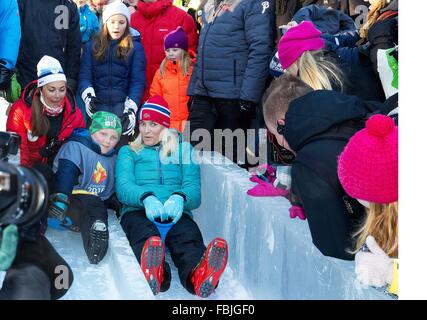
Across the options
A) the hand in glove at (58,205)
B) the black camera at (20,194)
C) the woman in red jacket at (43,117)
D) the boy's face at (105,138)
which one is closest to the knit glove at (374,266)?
the black camera at (20,194)

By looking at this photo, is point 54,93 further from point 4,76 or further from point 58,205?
point 58,205

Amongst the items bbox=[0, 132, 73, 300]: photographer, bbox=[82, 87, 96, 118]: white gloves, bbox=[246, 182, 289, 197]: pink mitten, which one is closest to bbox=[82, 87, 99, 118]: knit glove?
bbox=[82, 87, 96, 118]: white gloves

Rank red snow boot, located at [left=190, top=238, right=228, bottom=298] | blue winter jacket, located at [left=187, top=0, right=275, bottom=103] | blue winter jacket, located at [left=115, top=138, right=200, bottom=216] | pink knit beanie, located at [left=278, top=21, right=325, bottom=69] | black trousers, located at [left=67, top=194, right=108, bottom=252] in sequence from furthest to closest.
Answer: blue winter jacket, located at [left=187, top=0, right=275, bottom=103]
blue winter jacket, located at [left=115, top=138, right=200, bottom=216]
black trousers, located at [left=67, top=194, right=108, bottom=252]
pink knit beanie, located at [left=278, top=21, right=325, bottom=69]
red snow boot, located at [left=190, top=238, right=228, bottom=298]

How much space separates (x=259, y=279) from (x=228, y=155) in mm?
1669

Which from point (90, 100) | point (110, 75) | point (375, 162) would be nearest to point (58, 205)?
point (90, 100)

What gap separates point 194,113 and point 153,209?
1374 millimetres

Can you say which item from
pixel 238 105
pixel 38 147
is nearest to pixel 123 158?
pixel 38 147

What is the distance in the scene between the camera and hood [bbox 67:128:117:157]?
459 centimetres

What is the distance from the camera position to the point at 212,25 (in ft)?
17.4

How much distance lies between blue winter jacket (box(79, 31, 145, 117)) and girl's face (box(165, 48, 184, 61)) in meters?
0.25

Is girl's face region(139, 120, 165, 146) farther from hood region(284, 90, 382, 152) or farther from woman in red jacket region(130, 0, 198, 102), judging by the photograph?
hood region(284, 90, 382, 152)

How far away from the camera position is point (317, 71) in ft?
12.0
